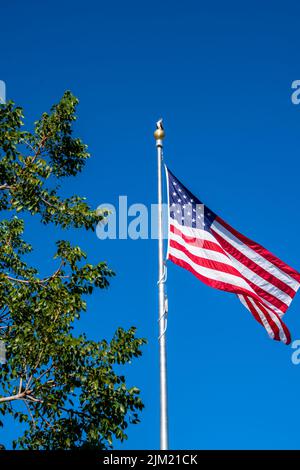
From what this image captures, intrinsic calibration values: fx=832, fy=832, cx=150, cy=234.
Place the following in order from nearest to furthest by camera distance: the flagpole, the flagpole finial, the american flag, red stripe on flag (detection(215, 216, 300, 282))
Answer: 1. the flagpole
2. the american flag
3. red stripe on flag (detection(215, 216, 300, 282))
4. the flagpole finial

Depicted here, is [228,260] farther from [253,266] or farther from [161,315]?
[161,315]

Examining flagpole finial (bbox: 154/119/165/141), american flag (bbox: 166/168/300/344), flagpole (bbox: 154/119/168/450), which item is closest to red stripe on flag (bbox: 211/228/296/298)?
american flag (bbox: 166/168/300/344)

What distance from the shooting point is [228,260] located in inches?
792

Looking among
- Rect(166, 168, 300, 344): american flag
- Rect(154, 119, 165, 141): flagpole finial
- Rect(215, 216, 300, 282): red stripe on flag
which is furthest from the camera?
Rect(154, 119, 165, 141): flagpole finial

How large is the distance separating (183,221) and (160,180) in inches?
47.8

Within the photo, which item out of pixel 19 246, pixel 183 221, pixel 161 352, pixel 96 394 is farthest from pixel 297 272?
pixel 19 246

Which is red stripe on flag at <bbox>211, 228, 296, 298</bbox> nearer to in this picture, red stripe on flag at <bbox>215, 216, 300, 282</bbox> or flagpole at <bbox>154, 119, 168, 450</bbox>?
red stripe on flag at <bbox>215, 216, 300, 282</bbox>

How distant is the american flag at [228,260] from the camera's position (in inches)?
781

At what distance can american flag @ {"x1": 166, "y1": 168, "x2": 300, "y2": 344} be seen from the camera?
19.8 metres

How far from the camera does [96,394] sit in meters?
21.2

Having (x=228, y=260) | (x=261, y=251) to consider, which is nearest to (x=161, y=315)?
(x=228, y=260)

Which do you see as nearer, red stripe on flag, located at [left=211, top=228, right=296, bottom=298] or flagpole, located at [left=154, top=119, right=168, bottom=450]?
flagpole, located at [left=154, top=119, right=168, bottom=450]

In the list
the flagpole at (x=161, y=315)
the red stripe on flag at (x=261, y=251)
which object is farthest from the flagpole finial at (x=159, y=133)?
the red stripe on flag at (x=261, y=251)
